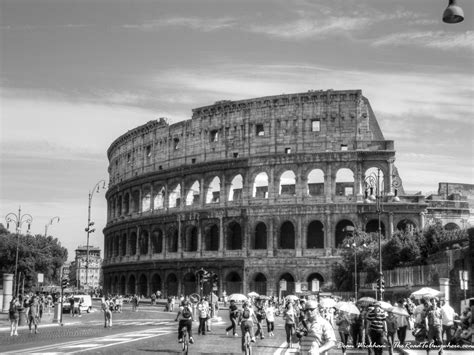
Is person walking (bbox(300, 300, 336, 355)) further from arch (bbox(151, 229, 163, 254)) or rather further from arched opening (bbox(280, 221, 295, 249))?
arch (bbox(151, 229, 163, 254))

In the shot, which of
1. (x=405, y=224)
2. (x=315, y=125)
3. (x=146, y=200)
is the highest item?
(x=315, y=125)

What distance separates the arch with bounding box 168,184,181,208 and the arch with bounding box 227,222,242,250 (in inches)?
308

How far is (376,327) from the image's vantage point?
13352 millimetres

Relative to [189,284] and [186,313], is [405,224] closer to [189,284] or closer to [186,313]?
[189,284]

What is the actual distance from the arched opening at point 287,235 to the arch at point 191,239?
28.8 feet

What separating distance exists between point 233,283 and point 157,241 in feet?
39.6

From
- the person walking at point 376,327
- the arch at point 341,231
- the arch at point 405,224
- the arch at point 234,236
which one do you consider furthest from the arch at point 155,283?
the person walking at point 376,327

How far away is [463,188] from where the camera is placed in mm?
70375

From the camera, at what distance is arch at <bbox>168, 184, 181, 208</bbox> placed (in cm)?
6396

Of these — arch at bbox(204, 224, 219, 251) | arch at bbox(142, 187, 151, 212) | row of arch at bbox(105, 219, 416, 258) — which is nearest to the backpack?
row of arch at bbox(105, 219, 416, 258)

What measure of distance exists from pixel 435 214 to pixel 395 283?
2902 centimetres

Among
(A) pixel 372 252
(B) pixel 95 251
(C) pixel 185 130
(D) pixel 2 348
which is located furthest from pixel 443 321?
(B) pixel 95 251

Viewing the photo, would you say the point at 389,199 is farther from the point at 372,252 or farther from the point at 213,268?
the point at 213,268

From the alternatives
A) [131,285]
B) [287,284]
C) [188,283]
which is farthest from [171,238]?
[287,284]
